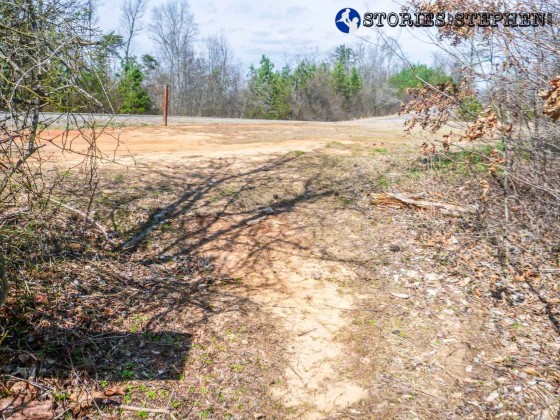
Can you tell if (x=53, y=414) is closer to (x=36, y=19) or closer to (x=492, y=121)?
(x=36, y=19)

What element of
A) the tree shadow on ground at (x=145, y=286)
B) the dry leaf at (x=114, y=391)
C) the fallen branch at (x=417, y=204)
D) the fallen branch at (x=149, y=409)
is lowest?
the fallen branch at (x=149, y=409)

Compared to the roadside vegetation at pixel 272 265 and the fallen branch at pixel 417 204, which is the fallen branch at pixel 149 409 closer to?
the roadside vegetation at pixel 272 265

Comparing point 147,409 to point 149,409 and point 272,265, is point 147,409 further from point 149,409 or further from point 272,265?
point 272,265

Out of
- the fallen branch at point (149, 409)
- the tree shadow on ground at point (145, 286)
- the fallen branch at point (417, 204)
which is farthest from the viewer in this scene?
the fallen branch at point (417, 204)

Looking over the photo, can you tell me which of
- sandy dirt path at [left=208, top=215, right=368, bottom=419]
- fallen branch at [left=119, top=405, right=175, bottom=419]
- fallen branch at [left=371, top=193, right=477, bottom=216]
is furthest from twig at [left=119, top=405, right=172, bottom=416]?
fallen branch at [left=371, top=193, right=477, bottom=216]

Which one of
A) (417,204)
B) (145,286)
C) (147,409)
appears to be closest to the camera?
(147,409)

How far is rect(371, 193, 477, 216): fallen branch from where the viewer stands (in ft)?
19.7

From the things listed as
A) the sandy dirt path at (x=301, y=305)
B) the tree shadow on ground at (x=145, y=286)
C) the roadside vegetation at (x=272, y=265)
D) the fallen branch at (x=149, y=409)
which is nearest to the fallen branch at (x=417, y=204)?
the roadside vegetation at (x=272, y=265)

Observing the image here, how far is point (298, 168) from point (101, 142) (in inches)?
167

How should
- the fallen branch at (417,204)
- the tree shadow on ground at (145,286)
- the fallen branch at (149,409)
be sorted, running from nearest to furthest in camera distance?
the fallen branch at (149,409) < the tree shadow on ground at (145,286) < the fallen branch at (417,204)

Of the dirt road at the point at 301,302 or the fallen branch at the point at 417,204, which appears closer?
the dirt road at the point at 301,302

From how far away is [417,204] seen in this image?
20.2ft

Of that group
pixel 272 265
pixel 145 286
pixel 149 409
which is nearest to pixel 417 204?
pixel 272 265

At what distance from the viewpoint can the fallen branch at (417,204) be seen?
6.02 meters
